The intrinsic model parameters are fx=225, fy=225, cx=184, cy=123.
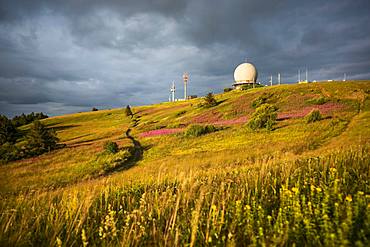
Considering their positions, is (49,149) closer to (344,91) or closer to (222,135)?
(222,135)

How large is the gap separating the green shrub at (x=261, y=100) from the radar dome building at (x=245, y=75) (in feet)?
110

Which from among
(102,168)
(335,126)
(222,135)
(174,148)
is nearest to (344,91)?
(335,126)

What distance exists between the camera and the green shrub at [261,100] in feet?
149

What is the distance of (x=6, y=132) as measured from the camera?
47.6 m

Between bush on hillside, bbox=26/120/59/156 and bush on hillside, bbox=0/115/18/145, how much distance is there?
57.4 feet

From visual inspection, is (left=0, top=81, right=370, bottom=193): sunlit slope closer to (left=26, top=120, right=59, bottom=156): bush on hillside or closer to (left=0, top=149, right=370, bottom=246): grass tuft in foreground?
(left=26, top=120, right=59, bottom=156): bush on hillside

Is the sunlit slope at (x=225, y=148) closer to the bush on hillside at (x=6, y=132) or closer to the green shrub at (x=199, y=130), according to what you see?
the green shrub at (x=199, y=130)

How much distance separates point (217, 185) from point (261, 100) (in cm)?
4394

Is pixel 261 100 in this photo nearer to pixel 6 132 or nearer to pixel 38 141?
pixel 38 141

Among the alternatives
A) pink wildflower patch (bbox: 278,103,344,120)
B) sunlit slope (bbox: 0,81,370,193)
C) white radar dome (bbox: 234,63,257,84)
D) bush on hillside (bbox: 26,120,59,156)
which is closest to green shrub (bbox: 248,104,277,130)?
sunlit slope (bbox: 0,81,370,193)

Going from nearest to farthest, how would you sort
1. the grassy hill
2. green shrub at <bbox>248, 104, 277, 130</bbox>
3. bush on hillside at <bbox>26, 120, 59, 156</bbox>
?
the grassy hill
green shrub at <bbox>248, 104, 277, 130</bbox>
bush on hillside at <bbox>26, 120, 59, 156</bbox>

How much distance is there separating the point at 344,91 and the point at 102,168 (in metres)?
47.5

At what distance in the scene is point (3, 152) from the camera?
1238 inches

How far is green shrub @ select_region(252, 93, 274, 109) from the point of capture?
45.5 m
